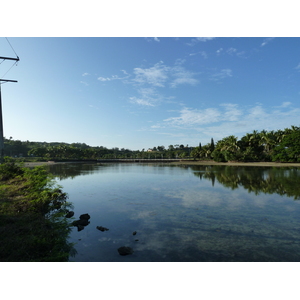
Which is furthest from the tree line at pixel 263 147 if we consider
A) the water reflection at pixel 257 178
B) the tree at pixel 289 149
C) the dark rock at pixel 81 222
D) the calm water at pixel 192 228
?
the dark rock at pixel 81 222

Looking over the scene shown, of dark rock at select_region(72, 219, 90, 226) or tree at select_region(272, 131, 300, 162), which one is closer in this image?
dark rock at select_region(72, 219, 90, 226)

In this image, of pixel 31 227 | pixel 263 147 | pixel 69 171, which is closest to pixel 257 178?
pixel 31 227

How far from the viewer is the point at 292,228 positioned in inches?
437

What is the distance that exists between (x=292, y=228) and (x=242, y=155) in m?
62.3

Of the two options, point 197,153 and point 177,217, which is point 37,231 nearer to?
point 177,217

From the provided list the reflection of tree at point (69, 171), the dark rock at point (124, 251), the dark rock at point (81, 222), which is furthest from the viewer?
the reflection of tree at point (69, 171)

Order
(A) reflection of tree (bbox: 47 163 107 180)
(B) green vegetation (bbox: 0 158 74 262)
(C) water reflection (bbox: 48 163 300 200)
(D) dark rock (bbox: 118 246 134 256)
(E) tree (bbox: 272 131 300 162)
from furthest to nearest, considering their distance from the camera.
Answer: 1. (E) tree (bbox: 272 131 300 162)
2. (A) reflection of tree (bbox: 47 163 107 180)
3. (C) water reflection (bbox: 48 163 300 200)
4. (D) dark rock (bbox: 118 246 134 256)
5. (B) green vegetation (bbox: 0 158 74 262)

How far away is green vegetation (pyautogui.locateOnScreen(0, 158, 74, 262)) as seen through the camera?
24.0 ft

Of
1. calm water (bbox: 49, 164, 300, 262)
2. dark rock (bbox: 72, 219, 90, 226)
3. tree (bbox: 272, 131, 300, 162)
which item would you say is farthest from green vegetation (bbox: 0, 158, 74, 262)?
tree (bbox: 272, 131, 300, 162)

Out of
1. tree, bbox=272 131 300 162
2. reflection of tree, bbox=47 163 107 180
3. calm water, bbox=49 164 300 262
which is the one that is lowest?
calm water, bbox=49 164 300 262

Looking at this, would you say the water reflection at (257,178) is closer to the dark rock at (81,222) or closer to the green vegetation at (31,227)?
the dark rock at (81,222)

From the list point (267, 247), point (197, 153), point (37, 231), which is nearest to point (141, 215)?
point (37, 231)

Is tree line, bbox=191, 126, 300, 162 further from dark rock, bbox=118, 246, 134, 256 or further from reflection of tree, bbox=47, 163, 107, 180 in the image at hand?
dark rock, bbox=118, 246, 134, 256

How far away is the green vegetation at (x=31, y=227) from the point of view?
7.30 m
